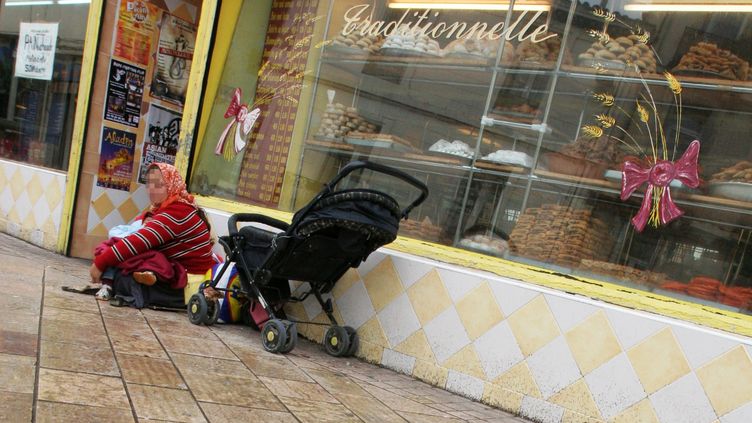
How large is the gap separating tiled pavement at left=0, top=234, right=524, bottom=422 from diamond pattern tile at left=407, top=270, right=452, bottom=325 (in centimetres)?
47

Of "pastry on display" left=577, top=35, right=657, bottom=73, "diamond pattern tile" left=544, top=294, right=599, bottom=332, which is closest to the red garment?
"diamond pattern tile" left=544, top=294, right=599, bottom=332

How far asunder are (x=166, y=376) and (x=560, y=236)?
8.63ft

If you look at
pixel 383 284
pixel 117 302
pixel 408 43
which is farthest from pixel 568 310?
pixel 117 302

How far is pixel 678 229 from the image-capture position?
4.05m

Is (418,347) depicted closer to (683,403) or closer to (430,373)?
(430,373)

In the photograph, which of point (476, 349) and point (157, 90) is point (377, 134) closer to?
point (476, 349)

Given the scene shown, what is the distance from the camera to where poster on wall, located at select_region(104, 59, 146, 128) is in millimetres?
6992

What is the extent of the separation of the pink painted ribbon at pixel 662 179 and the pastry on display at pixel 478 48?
1.28 metres

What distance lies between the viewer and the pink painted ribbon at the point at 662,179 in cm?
409

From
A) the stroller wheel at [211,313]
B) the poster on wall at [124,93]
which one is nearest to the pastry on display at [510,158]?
the stroller wheel at [211,313]

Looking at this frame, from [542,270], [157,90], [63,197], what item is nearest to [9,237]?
[63,197]

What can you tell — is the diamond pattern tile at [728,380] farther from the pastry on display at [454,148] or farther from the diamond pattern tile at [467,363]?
the pastry on display at [454,148]

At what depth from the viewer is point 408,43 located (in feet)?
18.4

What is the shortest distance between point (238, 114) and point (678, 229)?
4317 millimetres
